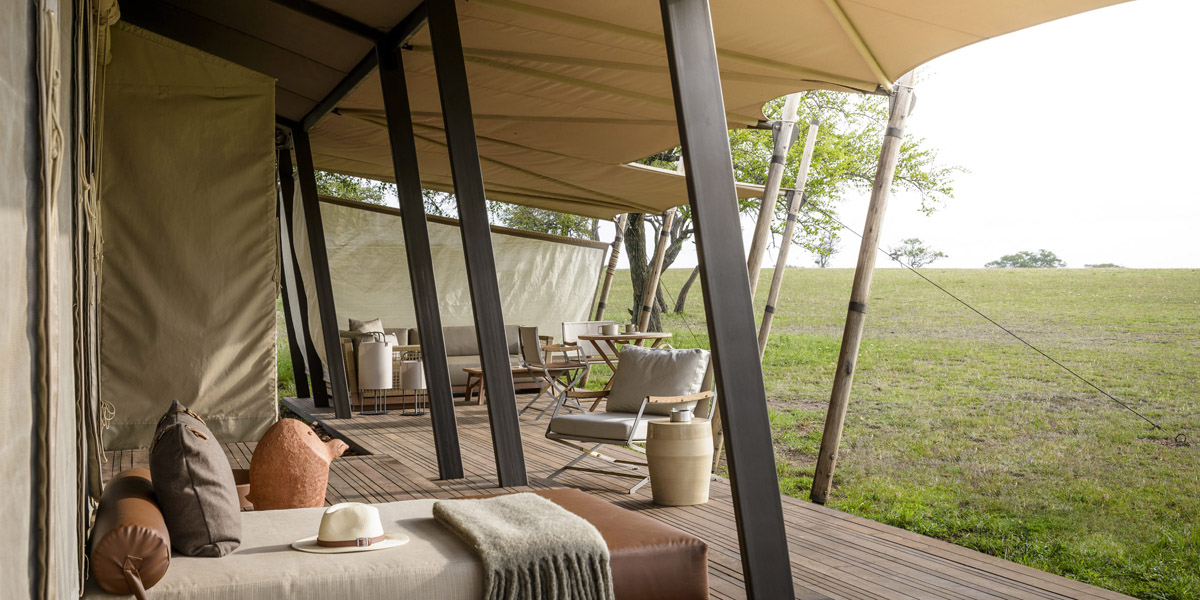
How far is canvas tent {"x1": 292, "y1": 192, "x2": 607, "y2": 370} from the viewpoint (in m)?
11.6

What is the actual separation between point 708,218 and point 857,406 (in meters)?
11.6

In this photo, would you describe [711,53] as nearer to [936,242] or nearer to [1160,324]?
[1160,324]

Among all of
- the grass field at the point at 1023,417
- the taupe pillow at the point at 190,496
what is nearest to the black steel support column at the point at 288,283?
the grass field at the point at 1023,417

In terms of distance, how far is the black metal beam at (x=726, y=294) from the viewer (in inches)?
120

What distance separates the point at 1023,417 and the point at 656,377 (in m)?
8.42

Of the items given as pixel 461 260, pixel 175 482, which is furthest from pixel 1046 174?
Result: pixel 175 482

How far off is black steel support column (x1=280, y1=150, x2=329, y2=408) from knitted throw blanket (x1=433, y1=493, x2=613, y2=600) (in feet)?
26.1

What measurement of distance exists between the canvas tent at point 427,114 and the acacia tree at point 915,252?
10336 mm

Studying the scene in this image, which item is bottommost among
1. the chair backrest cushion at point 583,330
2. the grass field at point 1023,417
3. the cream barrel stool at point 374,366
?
the grass field at point 1023,417

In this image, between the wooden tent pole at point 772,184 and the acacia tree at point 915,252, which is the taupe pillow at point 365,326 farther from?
the acacia tree at point 915,252

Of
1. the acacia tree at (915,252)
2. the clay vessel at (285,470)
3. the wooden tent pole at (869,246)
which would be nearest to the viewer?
the clay vessel at (285,470)

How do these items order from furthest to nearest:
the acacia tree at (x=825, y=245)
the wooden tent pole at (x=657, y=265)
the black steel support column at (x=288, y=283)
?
the acacia tree at (x=825, y=245) < the black steel support column at (x=288, y=283) < the wooden tent pole at (x=657, y=265)

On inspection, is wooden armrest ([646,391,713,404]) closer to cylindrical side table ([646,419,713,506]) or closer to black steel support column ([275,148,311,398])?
cylindrical side table ([646,419,713,506])

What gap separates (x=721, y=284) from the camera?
10.1 feet
